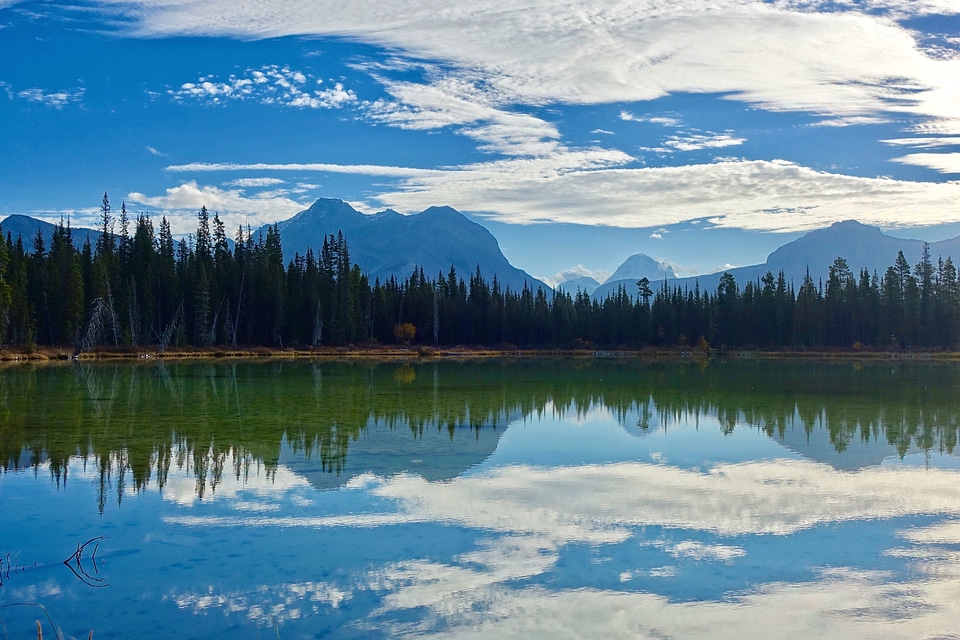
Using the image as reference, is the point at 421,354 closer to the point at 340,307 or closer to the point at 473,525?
the point at 340,307

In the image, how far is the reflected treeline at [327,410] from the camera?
1856 cm

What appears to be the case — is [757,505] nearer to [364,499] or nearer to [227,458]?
[364,499]

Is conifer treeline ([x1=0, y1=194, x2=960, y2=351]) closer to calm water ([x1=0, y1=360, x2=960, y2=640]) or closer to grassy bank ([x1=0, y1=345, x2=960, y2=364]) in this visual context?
grassy bank ([x1=0, y1=345, x2=960, y2=364])

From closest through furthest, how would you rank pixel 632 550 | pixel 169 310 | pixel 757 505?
pixel 632 550, pixel 757 505, pixel 169 310

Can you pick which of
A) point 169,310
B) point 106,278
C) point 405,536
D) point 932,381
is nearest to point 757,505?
point 405,536

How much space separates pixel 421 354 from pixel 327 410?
6560cm

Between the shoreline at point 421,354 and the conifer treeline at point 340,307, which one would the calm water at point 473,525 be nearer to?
the shoreline at point 421,354

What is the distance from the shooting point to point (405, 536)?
1213cm

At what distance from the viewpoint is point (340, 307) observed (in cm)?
9550

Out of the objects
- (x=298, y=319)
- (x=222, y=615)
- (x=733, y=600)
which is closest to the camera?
(x=222, y=615)

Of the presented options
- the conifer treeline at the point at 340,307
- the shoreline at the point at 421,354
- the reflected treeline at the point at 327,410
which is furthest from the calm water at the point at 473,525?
the conifer treeline at the point at 340,307

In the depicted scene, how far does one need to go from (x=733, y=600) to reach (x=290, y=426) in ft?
54.8

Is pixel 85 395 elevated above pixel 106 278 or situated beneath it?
situated beneath

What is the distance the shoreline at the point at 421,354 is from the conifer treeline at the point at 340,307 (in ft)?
6.53
